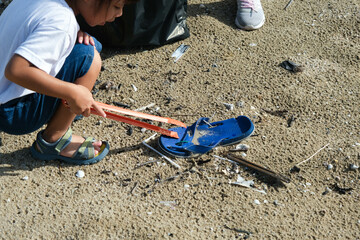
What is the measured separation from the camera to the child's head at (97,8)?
1.82m

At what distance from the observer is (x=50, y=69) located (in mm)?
1752

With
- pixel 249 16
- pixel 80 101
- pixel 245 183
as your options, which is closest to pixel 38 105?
pixel 80 101

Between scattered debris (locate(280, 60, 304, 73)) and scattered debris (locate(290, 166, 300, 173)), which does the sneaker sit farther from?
scattered debris (locate(290, 166, 300, 173))

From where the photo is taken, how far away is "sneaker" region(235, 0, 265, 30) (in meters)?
3.24

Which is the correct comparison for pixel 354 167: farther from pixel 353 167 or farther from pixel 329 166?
pixel 329 166

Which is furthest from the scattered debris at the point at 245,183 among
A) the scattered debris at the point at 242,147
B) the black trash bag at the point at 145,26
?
the black trash bag at the point at 145,26

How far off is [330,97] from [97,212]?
1693 millimetres

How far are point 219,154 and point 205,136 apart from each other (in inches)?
5.3

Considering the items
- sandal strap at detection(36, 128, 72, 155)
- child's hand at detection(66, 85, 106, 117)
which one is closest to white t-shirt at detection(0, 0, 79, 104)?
child's hand at detection(66, 85, 106, 117)

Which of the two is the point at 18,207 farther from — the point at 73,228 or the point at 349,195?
the point at 349,195

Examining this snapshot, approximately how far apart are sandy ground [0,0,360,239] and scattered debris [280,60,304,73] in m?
0.04

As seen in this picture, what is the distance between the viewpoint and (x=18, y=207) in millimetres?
2039

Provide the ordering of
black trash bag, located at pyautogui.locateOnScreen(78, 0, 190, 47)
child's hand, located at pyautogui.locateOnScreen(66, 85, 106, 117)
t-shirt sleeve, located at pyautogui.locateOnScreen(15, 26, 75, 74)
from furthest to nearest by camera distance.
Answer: black trash bag, located at pyautogui.locateOnScreen(78, 0, 190, 47) → child's hand, located at pyautogui.locateOnScreen(66, 85, 106, 117) → t-shirt sleeve, located at pyautogui.locateOnScreen(15, 26, 75, 74)

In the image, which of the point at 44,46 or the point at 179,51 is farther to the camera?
the point at 179,51
